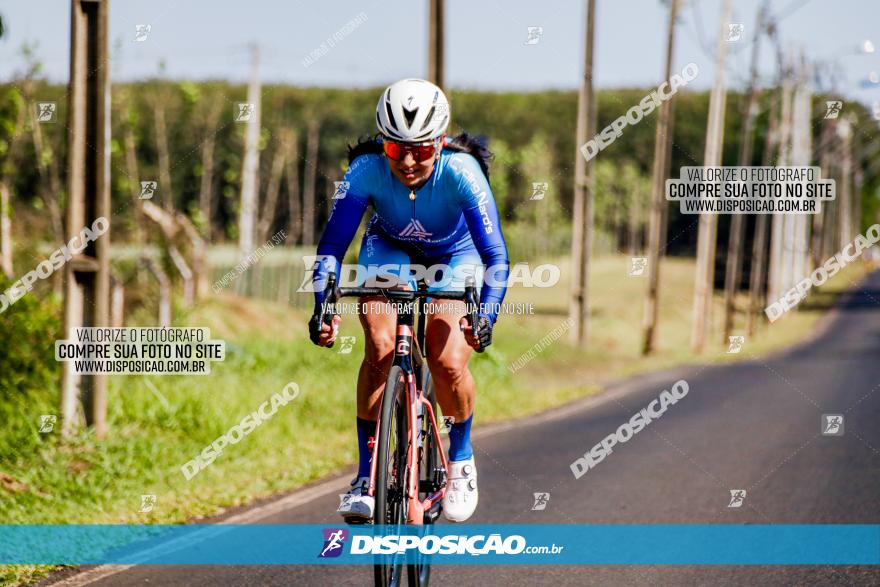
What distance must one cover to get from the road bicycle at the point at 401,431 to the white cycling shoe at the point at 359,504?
2.0 inches

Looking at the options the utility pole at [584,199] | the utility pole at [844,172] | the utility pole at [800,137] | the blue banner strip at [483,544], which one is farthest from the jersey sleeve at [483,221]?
the utility pole at [844,172]

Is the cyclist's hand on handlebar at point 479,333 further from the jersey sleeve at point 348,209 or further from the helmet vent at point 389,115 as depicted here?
the helmet vent at point 389,115

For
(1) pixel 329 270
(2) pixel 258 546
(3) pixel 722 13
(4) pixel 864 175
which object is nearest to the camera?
(1) pixel 329 270

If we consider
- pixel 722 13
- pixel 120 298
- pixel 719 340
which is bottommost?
pixel 719 340

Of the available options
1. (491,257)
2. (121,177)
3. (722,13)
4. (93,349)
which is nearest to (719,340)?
(722,13)

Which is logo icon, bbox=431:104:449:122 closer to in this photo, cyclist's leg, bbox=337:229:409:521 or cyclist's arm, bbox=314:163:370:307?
cyclist's arm, bbox=314:163:370:307

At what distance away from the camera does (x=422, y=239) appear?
5.84 m

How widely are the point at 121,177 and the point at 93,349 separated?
11777 mm

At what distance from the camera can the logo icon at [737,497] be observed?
820cm

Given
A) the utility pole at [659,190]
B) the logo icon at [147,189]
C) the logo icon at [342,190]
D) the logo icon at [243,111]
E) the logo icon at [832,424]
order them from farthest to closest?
the utility pole at [659,190], the logo icon at [832,424], the logo icon at [243,111], the logo icon at [147,189], the logo icon at [342,190]

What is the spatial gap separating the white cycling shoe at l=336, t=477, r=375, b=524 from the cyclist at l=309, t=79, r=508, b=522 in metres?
0.01

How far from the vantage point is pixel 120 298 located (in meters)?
15.6

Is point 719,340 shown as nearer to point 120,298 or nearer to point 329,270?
point 120,298

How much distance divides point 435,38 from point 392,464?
8.58 meters
